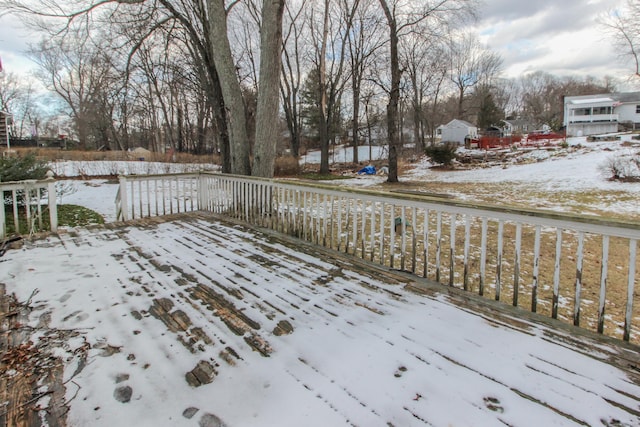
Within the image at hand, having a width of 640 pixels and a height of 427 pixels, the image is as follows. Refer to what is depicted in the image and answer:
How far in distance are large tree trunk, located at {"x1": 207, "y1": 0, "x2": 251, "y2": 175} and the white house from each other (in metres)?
35.6

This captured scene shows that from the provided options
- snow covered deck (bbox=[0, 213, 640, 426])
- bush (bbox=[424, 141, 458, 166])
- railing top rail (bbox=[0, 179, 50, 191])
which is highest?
bush (bbox=[424, 141, 458, 166])

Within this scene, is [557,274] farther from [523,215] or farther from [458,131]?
[458,131]

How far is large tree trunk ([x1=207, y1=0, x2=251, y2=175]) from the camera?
246 inches

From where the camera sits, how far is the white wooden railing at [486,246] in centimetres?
218

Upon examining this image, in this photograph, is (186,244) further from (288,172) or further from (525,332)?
(288,172)

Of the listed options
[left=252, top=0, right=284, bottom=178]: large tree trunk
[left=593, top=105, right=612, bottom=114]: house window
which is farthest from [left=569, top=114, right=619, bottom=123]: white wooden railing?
[left=252, top=0, right=284, bottom=178]: large tree trunk

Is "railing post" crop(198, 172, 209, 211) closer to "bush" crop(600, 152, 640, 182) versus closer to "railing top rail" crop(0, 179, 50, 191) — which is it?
"railing top rail" crop(0, 179, 50, 191)

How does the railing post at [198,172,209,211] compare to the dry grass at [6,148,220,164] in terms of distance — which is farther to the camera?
the dry grass at [6,148,220,164]

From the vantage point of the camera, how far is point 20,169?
21.9 feet

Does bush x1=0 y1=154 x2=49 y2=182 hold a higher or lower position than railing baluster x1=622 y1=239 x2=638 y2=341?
higher

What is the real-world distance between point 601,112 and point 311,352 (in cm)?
4218

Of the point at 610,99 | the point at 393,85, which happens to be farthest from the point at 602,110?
the point at 393,85

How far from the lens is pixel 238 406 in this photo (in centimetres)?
153

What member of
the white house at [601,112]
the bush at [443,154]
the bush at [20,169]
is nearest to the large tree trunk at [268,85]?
the bush at [20,169]
